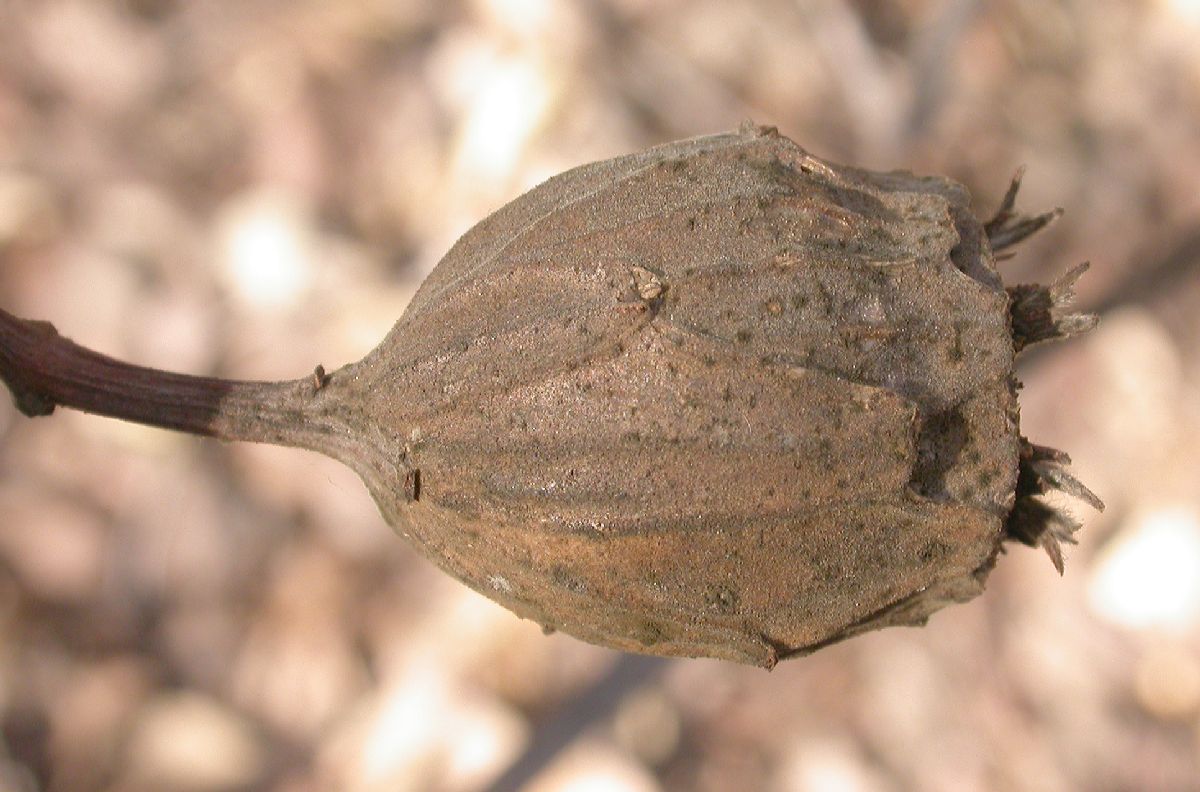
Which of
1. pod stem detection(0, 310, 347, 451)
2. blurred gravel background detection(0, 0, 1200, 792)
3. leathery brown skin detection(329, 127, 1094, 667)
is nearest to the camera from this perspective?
leathery brown skin detection(329, 127, 1094, 667)

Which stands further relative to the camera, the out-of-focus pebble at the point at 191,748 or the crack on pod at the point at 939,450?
the out-of-focus pebble at the point at 191,748

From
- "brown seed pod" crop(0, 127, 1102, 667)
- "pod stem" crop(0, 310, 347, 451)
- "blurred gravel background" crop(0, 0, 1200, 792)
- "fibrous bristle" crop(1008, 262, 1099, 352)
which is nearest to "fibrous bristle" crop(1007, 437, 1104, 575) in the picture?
"brown seed pod" crop(0, 127, 1102, 667)

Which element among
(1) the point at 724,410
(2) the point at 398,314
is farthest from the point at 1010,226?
(2) the point at 398,314

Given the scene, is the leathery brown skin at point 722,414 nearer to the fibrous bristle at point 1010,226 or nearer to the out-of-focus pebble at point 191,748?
the fibrous bristle at point 1010,226

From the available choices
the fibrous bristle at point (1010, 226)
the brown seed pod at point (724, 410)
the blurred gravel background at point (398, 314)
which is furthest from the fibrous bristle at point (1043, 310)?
the blurred gravel background at point (398, 314)

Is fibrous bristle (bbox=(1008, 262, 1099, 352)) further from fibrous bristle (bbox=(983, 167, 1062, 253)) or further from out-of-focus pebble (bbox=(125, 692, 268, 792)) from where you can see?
out-of-focus pebble (bbox=(125, 692, 268, 792))

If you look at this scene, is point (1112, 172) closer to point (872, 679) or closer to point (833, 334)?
point (872, 679)
